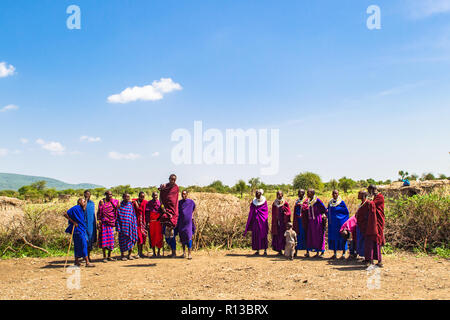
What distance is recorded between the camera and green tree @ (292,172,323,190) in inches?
1893

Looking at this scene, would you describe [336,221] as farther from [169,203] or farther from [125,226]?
[125,226]


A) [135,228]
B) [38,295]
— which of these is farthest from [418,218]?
[38,295]

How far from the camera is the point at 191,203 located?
9.55 metres

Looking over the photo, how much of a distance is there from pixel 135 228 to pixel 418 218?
849 centimetres

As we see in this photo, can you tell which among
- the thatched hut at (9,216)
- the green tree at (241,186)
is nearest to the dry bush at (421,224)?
the thatched hut at (9,216)

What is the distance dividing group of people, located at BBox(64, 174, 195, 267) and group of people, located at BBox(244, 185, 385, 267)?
2.04 metres

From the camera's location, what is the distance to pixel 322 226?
930 centimetres

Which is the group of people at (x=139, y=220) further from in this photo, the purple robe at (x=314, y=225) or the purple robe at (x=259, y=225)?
the purple robe at (x=314, y=225)

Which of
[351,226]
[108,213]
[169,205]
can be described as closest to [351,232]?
[351,226]

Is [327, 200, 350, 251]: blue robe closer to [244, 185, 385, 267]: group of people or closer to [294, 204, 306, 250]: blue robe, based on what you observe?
[244, 185, 385, 267]: group of people

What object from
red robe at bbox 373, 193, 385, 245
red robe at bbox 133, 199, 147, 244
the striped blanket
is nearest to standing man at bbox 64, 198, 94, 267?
the striped blanket

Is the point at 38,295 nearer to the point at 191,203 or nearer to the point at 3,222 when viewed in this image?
the point at 191,203

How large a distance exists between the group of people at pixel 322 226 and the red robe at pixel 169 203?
2321mm
